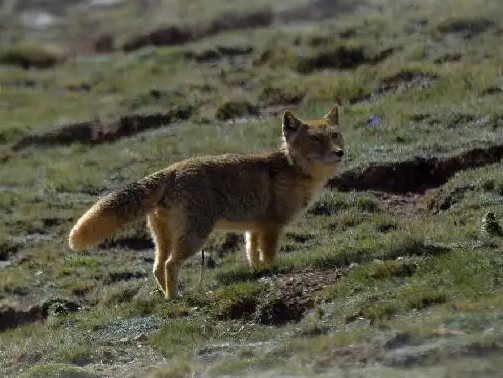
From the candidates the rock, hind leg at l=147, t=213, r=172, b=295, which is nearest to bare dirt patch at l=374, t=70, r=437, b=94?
the rock

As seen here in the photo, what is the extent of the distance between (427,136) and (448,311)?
9841mm

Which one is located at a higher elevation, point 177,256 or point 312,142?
point 312,142

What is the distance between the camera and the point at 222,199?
43.8 ft

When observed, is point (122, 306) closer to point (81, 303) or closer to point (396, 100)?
point (81, 303)

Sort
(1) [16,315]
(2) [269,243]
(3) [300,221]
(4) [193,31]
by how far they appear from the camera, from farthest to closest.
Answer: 1. (4) [193,31]
2. (3) [300,221]
3. (1) [16,315]
4. (2) [269,243]

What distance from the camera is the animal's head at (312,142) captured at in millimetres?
14062

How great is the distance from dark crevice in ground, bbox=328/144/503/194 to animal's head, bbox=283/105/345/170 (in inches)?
144

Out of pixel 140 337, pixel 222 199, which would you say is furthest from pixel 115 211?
pixel 140 337

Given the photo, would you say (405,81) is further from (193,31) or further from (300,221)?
(193,31)

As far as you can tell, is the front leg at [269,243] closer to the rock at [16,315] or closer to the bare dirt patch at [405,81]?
the rock at [16,315]

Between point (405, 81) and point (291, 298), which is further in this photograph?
point (405, 81)

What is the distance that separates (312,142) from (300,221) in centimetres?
273

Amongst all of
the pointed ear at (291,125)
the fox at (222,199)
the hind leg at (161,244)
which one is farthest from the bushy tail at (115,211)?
the pointed ear at (291,125)

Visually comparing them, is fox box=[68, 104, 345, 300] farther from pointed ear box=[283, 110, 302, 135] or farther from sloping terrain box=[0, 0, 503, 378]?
sloping terrain box=[0, 0, 503, 378]
